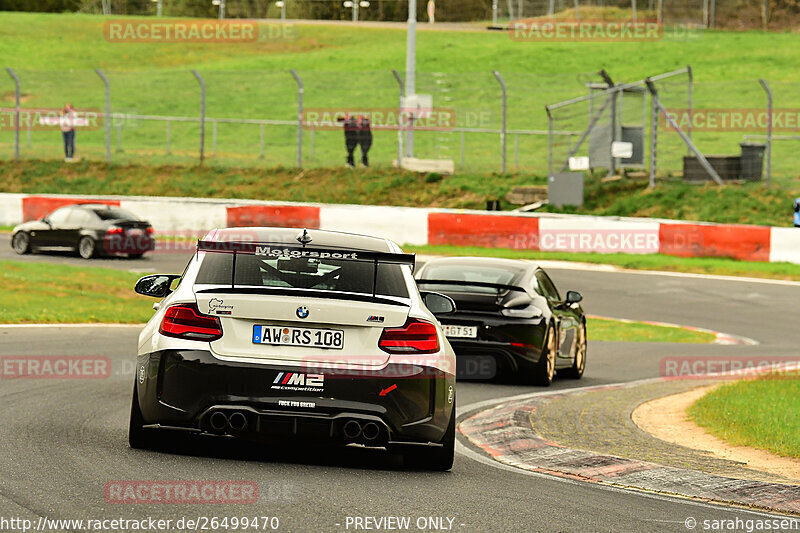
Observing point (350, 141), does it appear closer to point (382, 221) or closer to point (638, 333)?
point (382, 221)

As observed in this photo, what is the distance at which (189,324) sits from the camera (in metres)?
7.61

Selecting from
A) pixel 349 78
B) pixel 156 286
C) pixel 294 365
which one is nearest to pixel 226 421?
pixel 294 365

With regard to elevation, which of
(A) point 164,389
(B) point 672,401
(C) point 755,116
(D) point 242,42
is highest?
(D) point 242,42

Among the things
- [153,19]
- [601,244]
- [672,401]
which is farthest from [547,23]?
[672,401]

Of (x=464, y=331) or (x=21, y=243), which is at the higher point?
(x=464, y=331)

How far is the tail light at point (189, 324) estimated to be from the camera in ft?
24.8

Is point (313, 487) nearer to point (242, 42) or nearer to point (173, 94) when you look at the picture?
point (173, 94)

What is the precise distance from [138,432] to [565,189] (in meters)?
26.0

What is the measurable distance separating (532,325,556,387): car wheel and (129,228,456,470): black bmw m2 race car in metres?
6.06

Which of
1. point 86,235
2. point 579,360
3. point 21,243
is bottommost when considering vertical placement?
point 579,360

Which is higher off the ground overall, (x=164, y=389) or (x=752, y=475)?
(x=164, y=389)

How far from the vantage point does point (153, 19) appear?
7881 centimetres

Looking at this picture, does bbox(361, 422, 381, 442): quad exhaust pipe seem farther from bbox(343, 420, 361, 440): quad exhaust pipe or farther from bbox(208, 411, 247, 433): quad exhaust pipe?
bbox(208, 411, 247, 433): quad exhaust pipe

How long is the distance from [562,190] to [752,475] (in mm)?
25155
